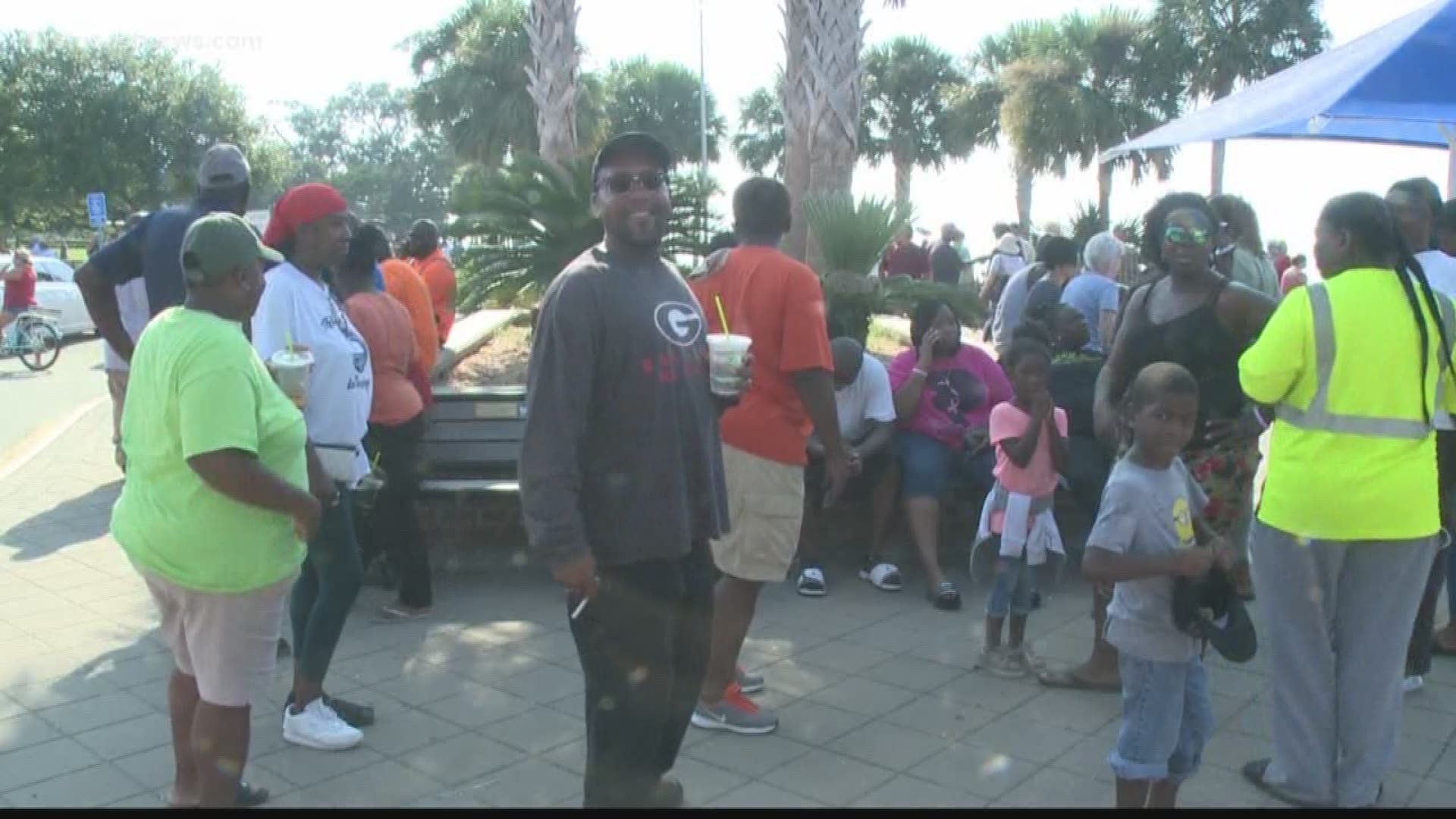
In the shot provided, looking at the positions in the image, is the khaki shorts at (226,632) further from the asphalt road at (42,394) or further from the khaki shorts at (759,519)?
the asphalt road at (42,394)

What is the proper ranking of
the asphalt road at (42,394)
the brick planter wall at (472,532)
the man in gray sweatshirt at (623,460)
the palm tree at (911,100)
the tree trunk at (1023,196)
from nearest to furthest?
the man in gray sweatshirt at (623,460), the brick planter wall at (472,532), the asphalt road at (42,394), the tree trunk at (1023,196), the palm tree at (911,100)

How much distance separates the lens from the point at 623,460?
2990 mm

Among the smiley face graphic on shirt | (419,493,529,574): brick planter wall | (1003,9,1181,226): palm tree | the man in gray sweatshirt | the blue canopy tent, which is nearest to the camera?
the man in gray sweatshirt

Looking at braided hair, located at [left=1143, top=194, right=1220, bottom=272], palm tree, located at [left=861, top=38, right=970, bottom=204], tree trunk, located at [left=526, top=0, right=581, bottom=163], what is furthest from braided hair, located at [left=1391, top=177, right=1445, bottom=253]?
palm tree, located at [left=861, top=38, right=970, bottom=204]

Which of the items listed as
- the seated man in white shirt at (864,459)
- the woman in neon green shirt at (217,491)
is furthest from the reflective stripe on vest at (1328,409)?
the woman in neon green shirt at (217,491)

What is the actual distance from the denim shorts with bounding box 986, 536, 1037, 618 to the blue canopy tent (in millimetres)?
2282

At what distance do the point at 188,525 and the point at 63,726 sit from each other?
6.09 feet

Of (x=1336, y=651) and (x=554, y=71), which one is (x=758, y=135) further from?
(x=1336, y=651)

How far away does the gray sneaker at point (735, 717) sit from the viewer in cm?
430

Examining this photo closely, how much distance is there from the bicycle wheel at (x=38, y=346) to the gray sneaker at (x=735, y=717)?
15343 millimetres

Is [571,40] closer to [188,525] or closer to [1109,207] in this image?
[188,525]

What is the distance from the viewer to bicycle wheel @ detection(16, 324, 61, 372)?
16.6 metres

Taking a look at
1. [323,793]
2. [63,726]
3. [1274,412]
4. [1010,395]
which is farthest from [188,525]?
[1010,395]

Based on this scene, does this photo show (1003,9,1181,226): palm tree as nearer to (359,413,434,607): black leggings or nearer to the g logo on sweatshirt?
(359,413,434,607): black leggings
